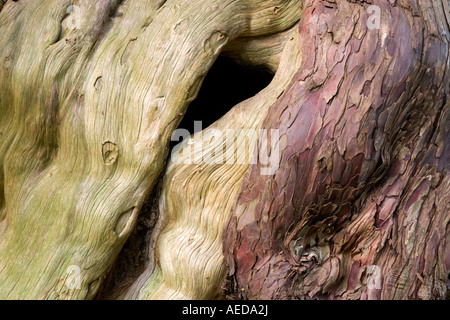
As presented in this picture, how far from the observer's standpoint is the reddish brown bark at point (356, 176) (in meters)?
1.21

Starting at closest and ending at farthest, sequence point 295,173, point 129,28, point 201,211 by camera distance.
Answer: point 295,173 < point 201,211 < point 129,28

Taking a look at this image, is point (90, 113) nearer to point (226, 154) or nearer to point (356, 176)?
point (226, 154)

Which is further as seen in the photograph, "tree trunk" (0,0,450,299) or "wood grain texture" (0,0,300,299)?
"wood grain texture" (0,0,300,299)

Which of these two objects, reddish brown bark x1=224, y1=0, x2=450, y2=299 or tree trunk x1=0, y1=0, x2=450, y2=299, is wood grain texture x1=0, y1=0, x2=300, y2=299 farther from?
reddish brown bark x1=224, y1=0, x2=450, y2=299

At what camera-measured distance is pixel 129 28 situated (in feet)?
4.66

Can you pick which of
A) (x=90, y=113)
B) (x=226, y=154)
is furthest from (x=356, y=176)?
(x=90, y=113)

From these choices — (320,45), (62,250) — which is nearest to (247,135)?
(320,45)

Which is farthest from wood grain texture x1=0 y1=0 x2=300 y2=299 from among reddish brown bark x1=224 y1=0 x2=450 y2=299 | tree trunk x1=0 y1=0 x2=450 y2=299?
reddish brown bark x1=224 y1=0 x2=450 y2=299

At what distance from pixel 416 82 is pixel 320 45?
24cm

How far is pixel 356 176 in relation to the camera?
122 centimetres

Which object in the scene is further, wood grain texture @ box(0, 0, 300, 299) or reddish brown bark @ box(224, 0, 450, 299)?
wood grain texture @ box(0, 0, 300, 299)

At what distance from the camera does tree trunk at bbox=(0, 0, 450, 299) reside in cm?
122

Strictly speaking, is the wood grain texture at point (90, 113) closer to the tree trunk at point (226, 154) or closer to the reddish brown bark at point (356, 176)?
the tree trunk at point (226, 154)

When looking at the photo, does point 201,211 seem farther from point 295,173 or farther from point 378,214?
point 378,214
